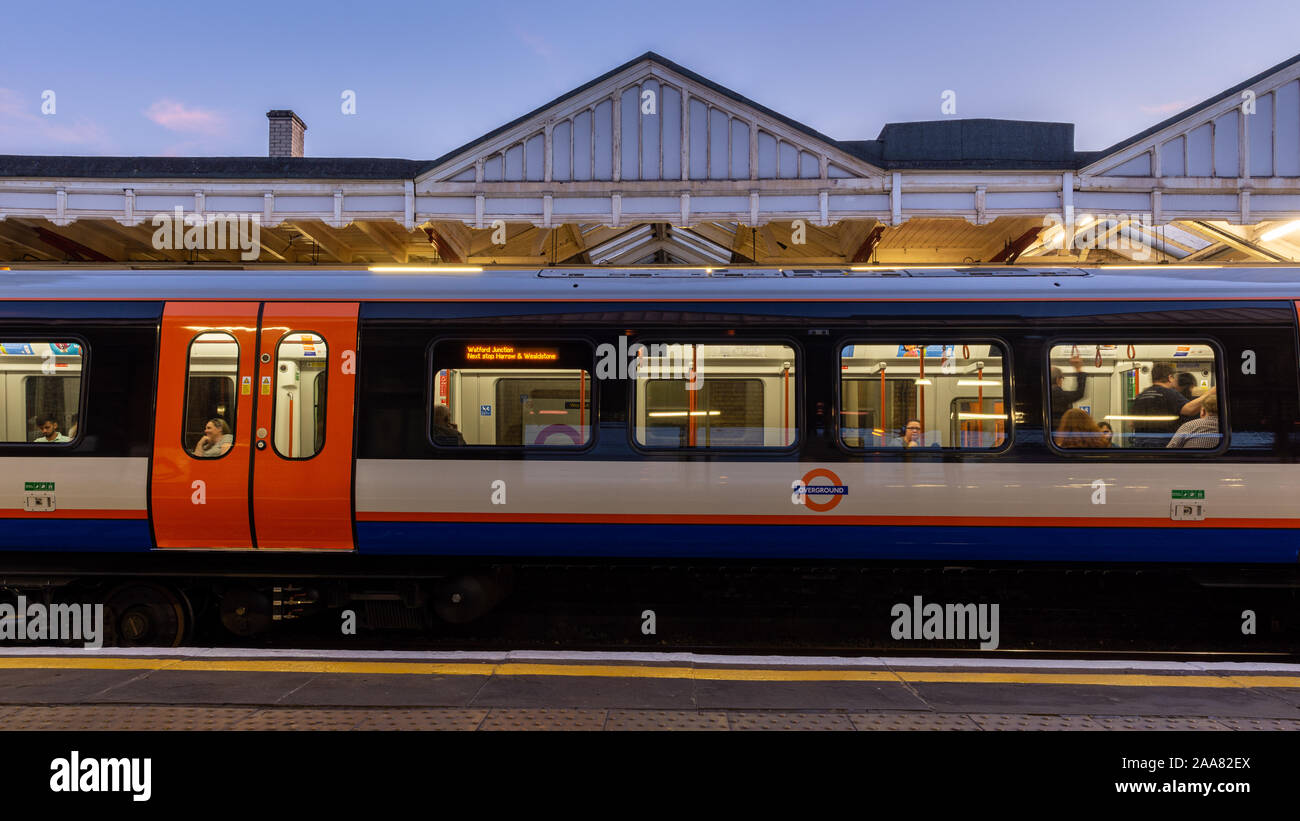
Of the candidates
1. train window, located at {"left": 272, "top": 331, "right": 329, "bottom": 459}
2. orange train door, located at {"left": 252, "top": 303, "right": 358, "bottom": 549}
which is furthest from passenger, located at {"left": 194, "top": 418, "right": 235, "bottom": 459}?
train window, located at {"left": 272, "top": 331, "right": 329, "bottom": 459}

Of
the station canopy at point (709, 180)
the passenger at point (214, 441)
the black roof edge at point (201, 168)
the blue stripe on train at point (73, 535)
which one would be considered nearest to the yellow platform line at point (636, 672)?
the blue stripe on train at point (73, 535)

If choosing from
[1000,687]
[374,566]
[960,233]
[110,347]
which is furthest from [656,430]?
[960,233]

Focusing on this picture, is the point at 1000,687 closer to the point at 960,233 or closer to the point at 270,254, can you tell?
the point at 960,233

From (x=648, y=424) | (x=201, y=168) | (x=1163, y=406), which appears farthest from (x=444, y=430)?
(x=201, y=168)

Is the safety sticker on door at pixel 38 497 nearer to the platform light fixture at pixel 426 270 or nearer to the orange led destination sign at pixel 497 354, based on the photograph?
the platform light fixture at pixel 426 270

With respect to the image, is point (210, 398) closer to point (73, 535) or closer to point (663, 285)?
point (73, 535)

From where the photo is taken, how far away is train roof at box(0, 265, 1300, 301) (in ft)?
20.3

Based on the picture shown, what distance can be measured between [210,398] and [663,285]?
3513 mm

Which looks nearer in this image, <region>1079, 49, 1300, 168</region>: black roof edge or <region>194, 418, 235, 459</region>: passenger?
<region>194, 418, 235, 459</region>: passenger

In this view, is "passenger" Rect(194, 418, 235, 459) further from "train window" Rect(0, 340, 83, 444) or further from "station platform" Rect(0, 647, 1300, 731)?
"station platform" Rect(0, 647, 1300, 731)

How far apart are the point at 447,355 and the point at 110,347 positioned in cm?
252

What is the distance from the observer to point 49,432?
6.23m

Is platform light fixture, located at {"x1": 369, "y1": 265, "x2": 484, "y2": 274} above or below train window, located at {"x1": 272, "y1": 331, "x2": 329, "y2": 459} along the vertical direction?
above

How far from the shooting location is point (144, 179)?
10906 millimetres
